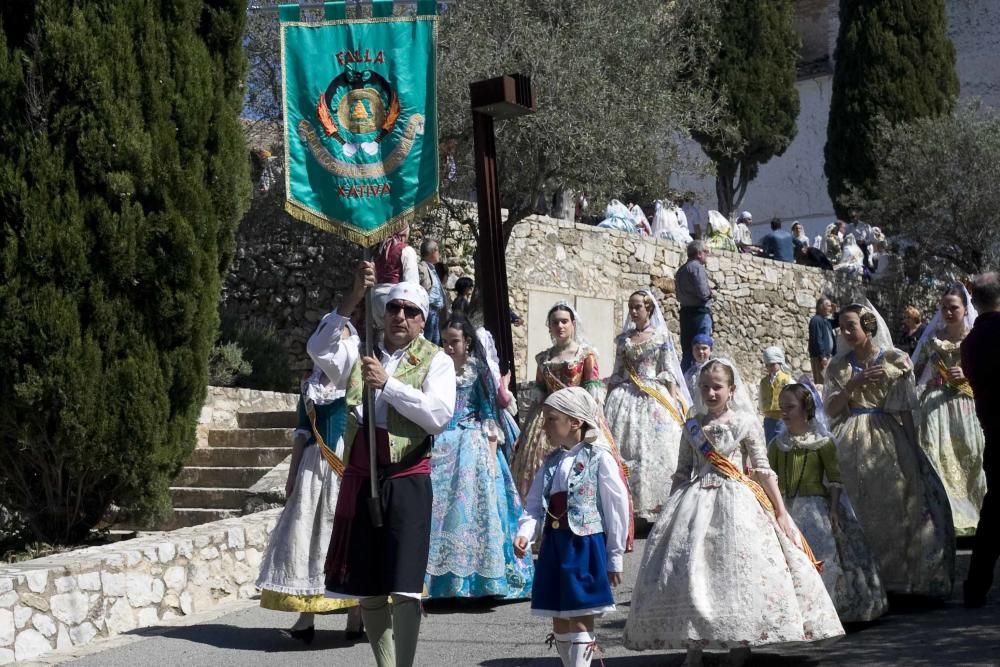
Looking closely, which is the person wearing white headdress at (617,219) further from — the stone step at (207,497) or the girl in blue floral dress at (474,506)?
the girl in blue floral dress at (474,506)

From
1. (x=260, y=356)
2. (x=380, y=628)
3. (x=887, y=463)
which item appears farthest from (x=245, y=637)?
(x=260, y=356)

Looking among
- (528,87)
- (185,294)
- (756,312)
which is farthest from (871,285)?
(185,294)

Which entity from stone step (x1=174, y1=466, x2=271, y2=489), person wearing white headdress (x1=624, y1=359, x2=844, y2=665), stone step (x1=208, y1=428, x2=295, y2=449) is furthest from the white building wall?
person wearing white headdress (x1=624, y1=359, x2=844, y2=665)

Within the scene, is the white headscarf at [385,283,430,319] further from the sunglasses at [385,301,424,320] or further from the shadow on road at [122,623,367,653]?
the shadow on road at [122,623,367,653]

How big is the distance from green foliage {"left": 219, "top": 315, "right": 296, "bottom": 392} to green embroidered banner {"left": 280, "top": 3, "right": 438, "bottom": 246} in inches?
386

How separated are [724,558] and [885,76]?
90.0 feet

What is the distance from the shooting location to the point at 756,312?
972 inches

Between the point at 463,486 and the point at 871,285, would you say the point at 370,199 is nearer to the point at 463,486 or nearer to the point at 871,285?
the point at 463,486

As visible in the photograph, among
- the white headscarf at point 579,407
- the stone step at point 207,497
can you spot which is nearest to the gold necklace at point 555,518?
the white headscarf at point 579,407

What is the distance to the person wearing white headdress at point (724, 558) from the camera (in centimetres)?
631

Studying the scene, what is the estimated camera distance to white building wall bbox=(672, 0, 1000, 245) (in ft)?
124

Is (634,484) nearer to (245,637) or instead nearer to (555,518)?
(245,637)

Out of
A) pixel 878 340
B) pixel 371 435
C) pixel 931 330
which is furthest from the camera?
pixel 931 330

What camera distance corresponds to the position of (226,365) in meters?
16.0
